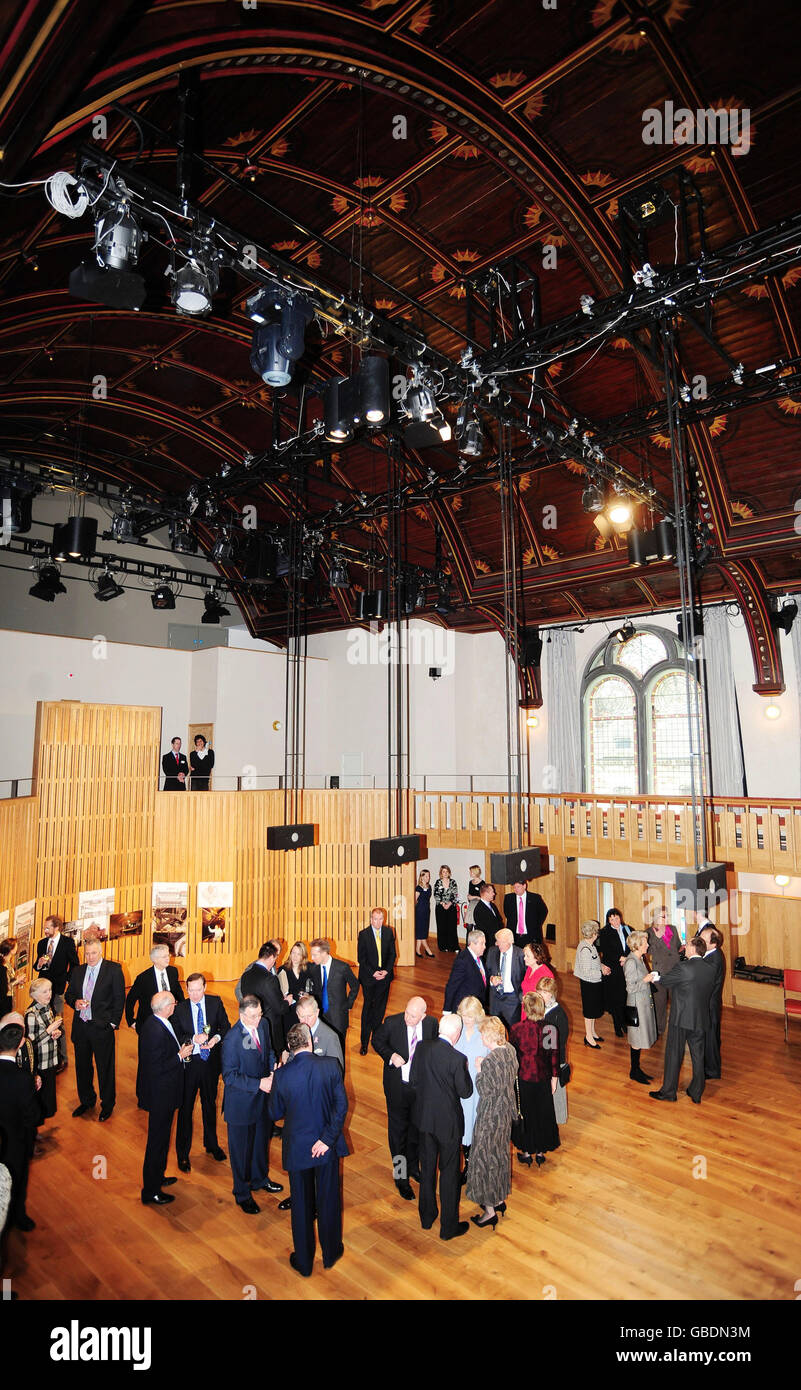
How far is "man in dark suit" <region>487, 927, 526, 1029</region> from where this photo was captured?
6.46 metres

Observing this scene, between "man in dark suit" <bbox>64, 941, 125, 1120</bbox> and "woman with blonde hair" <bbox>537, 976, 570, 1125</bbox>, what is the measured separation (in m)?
3.61

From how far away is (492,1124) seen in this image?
457cm

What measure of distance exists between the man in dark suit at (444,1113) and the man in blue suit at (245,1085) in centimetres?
108

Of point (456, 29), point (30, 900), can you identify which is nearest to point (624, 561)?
point (456, 29)

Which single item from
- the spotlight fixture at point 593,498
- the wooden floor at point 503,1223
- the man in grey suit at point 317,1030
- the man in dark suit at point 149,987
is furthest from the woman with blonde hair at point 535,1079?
the spotlight fixture at point 593,498

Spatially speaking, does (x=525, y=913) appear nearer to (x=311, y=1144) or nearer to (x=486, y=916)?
(x=486, y=916)

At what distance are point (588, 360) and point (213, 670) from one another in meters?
9.71

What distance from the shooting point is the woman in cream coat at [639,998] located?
6.75 metres

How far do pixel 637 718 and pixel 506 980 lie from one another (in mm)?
7079

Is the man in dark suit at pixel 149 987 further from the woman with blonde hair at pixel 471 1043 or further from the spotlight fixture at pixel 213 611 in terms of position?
the spotlight fixture at pixel 213 611

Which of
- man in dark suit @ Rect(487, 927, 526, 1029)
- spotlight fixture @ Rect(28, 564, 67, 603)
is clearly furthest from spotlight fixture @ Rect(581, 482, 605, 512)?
spotlight fixture @ Rect(28, 564, 67, 603)

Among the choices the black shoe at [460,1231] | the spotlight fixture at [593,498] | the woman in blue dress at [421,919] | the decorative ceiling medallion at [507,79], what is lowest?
the black shoe at [460,1231]

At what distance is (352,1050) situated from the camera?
785 cm

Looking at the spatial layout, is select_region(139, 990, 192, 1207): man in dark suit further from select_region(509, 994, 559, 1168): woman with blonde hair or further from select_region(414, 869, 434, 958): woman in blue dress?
select_region(414, 869, 434, 958): woman in blue dress
